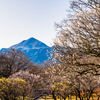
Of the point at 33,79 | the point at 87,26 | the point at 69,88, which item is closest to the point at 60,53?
the point at 87,26

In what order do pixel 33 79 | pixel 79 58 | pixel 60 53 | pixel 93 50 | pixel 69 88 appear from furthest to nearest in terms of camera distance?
pixel 33 79 < pixel 69 88 < pixel 60 53 < pixel 79 58 < pixel 93 50

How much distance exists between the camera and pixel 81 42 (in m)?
7.52

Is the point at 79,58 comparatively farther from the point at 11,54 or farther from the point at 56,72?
the point at 11,54

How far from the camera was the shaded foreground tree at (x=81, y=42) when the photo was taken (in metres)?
7.17

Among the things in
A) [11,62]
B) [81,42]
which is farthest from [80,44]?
[11,62]

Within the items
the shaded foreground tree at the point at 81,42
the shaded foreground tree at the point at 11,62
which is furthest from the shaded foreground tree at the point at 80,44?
the shaded foreground tree at the point at 11,62

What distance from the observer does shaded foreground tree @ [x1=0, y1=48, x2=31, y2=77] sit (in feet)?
121

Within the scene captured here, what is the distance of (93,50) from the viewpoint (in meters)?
7.15

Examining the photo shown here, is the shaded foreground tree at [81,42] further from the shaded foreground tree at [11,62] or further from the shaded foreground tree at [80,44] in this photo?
the shaded foreground tree at [11,62]

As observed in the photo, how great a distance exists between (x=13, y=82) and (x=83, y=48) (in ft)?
37.3

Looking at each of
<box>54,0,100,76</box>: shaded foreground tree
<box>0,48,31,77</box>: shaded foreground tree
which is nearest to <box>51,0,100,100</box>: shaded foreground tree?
<box>54,0,100,76</box>: shaded foreground tree

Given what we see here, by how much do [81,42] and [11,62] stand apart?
33838 millimetres

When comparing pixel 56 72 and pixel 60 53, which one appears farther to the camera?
pixel 56 72

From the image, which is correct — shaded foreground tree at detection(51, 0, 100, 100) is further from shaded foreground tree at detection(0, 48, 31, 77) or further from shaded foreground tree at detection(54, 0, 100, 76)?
shaded foreground tree at detection(0, 48, 31, 77)
